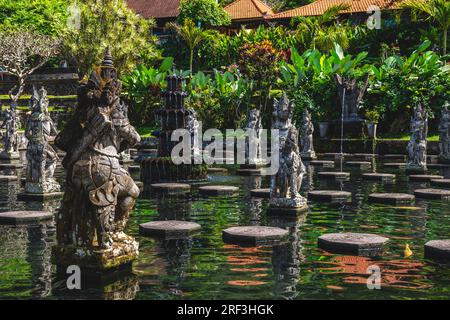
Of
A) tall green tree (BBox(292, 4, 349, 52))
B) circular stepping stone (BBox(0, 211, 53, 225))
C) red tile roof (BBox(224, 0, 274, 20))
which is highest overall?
red tile roof (BBox(224, 0, 274, 20))

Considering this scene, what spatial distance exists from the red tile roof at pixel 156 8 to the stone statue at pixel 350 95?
35.0m

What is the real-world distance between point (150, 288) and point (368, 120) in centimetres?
2790

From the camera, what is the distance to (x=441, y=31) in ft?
152

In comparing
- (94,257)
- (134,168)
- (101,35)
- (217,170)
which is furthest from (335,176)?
(101,35)

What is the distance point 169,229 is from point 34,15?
173 feet

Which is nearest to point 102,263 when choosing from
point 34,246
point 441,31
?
point 34,246

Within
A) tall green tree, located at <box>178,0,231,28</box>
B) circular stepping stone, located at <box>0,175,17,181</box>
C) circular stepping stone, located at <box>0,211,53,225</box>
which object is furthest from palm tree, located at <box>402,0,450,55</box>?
circular stepping stone, located at <box>0,211,53,225</box>

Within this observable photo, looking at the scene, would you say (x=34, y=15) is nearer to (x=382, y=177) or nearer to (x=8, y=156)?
(x=8, y=156)

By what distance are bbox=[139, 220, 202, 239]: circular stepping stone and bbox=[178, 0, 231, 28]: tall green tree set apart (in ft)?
163

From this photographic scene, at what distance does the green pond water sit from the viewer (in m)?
7.59

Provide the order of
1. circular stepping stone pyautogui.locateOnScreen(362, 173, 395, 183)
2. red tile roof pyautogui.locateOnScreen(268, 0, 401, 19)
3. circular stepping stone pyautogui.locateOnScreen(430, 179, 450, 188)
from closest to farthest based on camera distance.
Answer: circular stepping stone pyautogui.locateOnScreen(430, 179, 450, 188) → circular stepping stone pyautogui.locateOnScreen(362, 173, 395, 183) → red tile roof pyautogui.locateOnScreen(268, 0, 401, 19)

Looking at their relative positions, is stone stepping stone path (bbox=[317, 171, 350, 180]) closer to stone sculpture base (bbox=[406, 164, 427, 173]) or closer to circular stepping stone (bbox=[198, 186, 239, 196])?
stone sculpture base (bbox=[406, 164, 427, 173])

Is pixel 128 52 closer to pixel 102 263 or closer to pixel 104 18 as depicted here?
pixel 104 18

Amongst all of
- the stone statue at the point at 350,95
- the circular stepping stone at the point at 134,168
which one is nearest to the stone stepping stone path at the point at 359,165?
the circular stepping stone at the point at 134,168
